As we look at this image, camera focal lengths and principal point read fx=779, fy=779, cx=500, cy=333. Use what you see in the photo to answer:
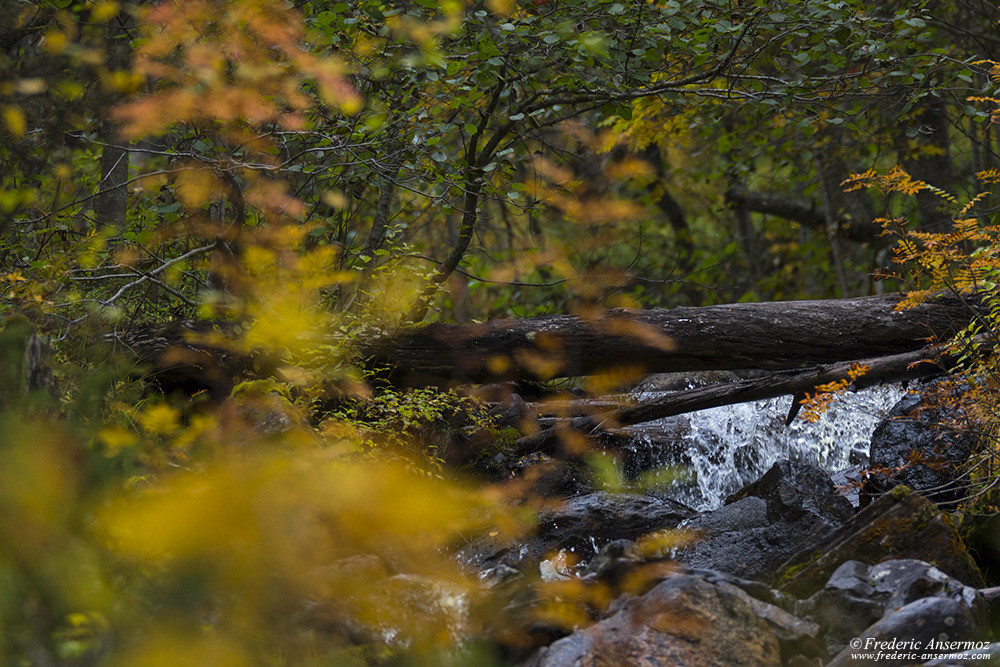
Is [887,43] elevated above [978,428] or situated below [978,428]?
above

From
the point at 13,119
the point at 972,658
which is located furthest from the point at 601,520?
the point at 13,119

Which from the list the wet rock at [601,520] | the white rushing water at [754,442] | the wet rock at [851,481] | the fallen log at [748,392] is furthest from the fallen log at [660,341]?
the wet rock at [601,520]

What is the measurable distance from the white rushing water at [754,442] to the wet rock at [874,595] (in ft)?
7.71

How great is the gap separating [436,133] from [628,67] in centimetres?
127

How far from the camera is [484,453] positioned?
211 inches

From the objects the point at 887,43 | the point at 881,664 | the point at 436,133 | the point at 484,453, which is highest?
Result: the point at 887,43

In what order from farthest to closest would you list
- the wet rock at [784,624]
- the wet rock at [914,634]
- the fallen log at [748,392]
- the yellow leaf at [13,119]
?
the fallen log at [748,392]
the yellow leaf at [13,119]
the wet rock at [784,624]
the wet rock at [914,634]

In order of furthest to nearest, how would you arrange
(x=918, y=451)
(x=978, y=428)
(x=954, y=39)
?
(x=954, y=39)
(x=918, y=451)
(x=978, y=428)

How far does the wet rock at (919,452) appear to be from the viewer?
4.07 metres

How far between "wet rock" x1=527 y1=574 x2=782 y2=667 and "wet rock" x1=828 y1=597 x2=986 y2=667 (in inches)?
11.3

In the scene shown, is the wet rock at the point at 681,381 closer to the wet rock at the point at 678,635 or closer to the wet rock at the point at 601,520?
the wet rock at the point at 601,520

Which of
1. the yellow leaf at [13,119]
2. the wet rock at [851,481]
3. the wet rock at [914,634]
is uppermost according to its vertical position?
the yellow leaf at [13,119]

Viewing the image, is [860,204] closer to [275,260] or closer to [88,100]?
[275,260]

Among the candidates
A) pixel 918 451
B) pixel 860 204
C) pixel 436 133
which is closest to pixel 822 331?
pixel 918 451
